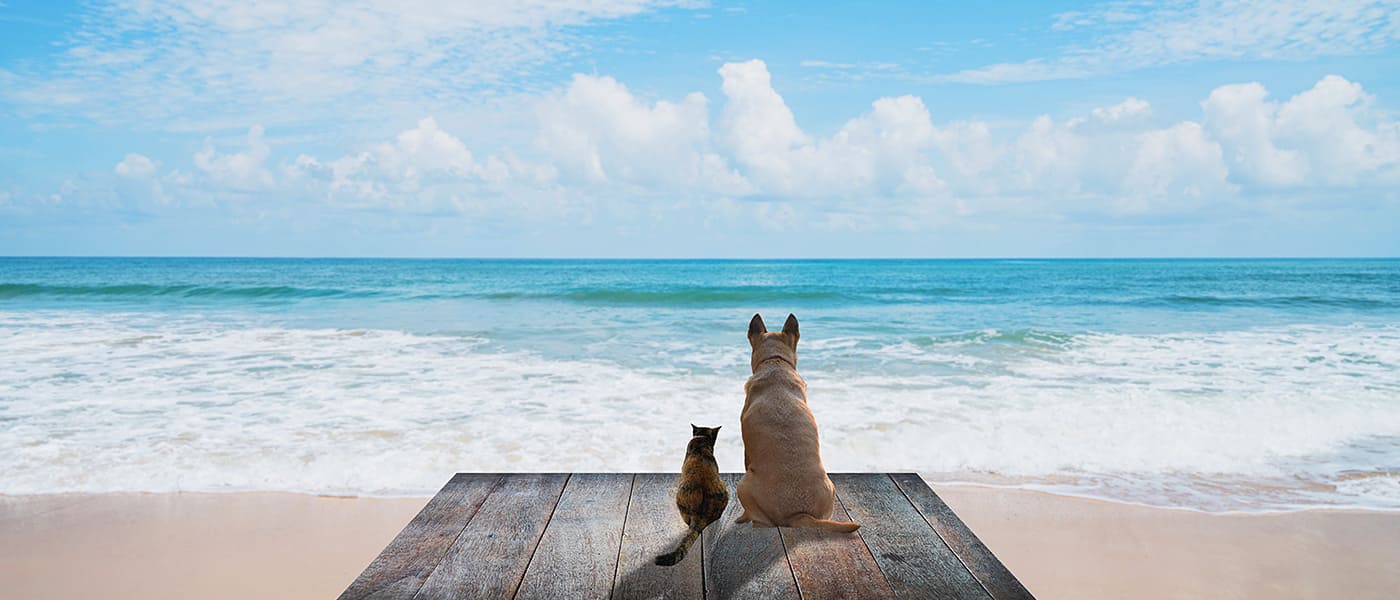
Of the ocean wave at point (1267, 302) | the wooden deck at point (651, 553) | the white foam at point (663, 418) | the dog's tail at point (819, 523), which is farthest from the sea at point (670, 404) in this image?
the ocean wave at point (1267, 302)

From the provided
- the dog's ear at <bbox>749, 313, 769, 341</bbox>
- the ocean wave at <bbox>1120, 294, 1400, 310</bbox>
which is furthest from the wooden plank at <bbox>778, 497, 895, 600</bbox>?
the ocean wave at <bbox>1120, 294, 1400, 310</bbox>

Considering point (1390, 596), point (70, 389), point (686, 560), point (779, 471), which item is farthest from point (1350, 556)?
point (70, 389)

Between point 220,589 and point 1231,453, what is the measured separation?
18.7ft

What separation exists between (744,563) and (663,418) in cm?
383

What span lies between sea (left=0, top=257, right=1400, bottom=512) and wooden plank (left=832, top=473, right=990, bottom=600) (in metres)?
1.78

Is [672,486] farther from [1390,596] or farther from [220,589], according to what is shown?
[1390,596]

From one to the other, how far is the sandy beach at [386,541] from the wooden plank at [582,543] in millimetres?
1096

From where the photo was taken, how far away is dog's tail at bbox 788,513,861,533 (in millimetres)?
2670

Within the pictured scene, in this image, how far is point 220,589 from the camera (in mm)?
3320

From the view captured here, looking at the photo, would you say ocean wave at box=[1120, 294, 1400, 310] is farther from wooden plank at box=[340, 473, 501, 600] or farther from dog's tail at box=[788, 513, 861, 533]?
wooden plank at box=[340, 473, 501, 600]

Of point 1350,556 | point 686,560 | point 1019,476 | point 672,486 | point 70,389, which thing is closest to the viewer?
point 686,560

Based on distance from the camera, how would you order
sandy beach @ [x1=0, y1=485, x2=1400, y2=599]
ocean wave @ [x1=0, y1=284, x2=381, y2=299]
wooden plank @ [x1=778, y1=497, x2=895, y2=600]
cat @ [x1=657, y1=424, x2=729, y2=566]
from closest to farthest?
wooden plank @ [x1=778, y1=497, x2=895, y2=600] < cat @ [x1=657, y1=424, x2=729, y2=566] < sandy beach @ [x1=0, y1=485, x2=1400, y2=599] < ocean wave @ [x1=0, y1=284, x2=381, y2=299]

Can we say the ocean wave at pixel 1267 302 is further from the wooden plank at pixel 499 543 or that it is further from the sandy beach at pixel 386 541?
the wooden plank at pixel 499 543

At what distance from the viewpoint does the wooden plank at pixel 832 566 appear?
2254 mm
